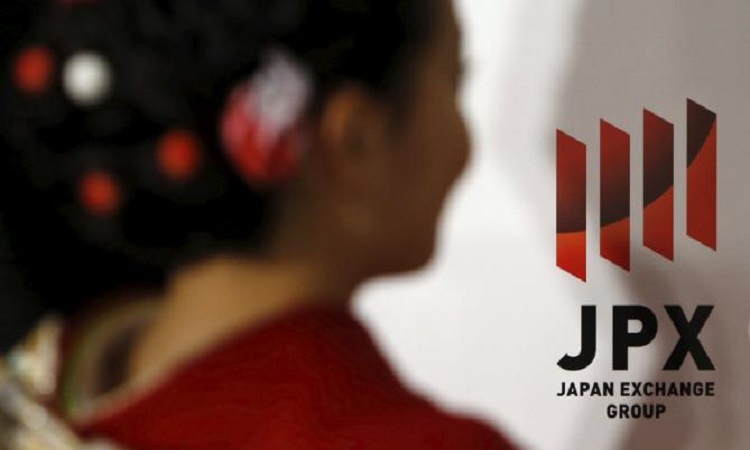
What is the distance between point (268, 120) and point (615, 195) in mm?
329

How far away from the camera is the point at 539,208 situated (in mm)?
885

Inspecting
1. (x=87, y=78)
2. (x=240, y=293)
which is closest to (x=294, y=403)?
(x=240, y=293)

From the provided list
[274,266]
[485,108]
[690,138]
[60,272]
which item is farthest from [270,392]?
[690,138]

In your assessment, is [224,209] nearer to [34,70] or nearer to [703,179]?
[34,70]

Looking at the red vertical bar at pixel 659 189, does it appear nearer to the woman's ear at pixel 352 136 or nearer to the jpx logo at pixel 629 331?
the jpx logo at pixel 629 331

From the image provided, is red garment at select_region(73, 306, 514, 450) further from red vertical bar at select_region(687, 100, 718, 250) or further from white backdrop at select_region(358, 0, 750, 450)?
red vertical bar at select_region(687, 100, 718, 250)

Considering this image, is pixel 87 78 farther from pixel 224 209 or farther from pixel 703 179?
pixel 703 179

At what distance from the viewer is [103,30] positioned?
0.87m

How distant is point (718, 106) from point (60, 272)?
0.64 meters

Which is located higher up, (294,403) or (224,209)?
(224,209)

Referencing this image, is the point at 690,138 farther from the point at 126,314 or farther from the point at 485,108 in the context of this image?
the point at 126,314

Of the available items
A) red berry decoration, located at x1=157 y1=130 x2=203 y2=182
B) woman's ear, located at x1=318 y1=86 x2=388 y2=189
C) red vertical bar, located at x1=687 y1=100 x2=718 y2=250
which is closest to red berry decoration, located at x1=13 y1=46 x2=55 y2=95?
red berry decoration, located at x1=157 y1=130 x2=203 y2=182

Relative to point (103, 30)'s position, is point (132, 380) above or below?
below

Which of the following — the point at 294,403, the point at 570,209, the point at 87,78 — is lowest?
the point at 294,403
